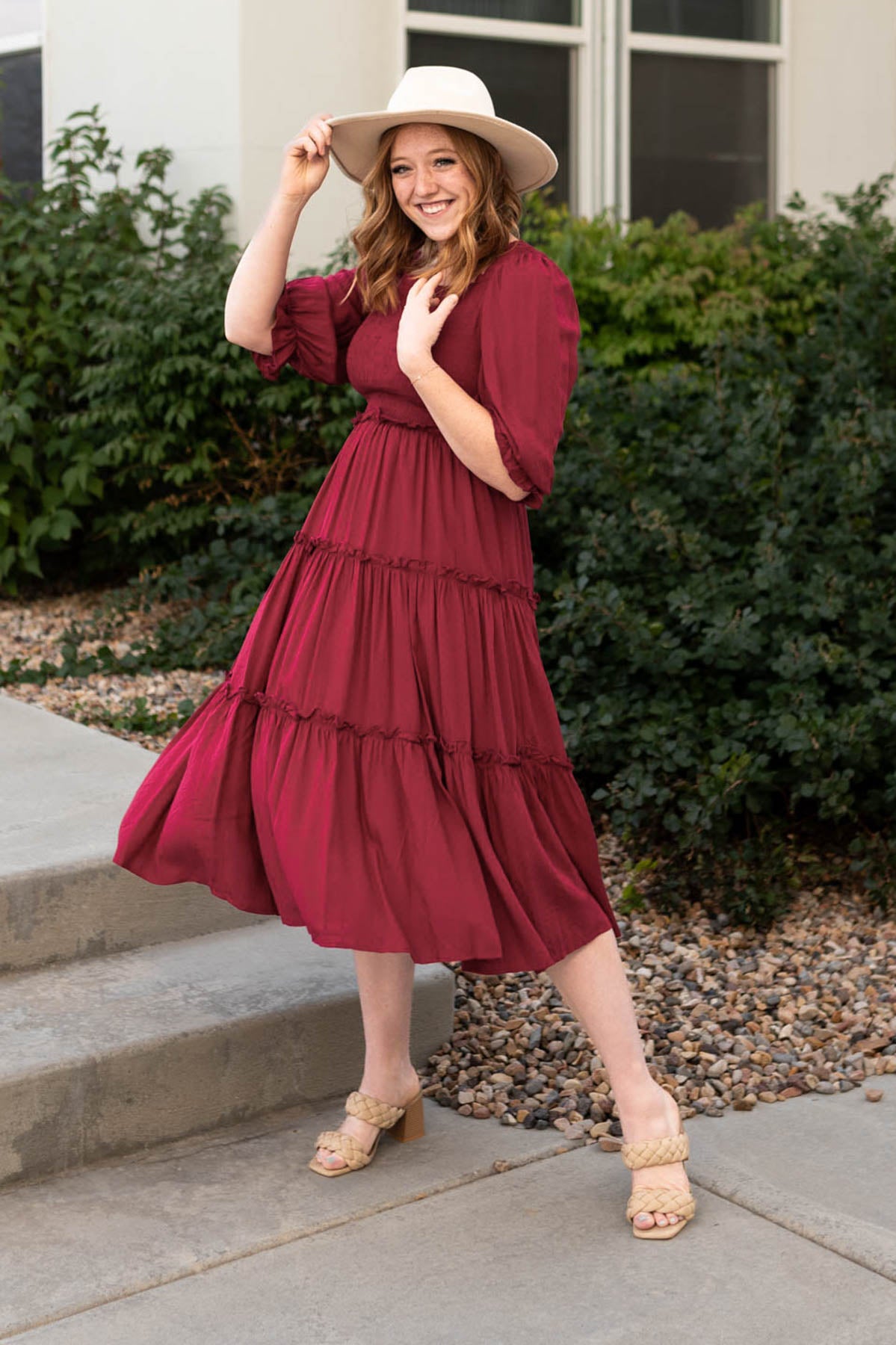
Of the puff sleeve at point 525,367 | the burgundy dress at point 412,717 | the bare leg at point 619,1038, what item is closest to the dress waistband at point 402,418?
the burgundy dress at point 412,717

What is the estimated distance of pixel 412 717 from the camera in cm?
229

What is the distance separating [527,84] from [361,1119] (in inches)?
205

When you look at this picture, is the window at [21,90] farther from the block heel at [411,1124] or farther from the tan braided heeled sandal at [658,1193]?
the tan braided heeled sandal at [658,1193]

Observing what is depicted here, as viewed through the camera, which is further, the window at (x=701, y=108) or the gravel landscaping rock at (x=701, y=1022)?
the window at (x=701, y=108)

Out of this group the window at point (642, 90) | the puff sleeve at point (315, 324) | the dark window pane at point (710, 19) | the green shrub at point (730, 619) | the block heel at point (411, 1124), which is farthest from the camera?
the dark window pane at point (710, 19)

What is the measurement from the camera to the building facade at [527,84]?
19.1ft

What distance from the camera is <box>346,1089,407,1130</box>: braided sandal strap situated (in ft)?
8.41

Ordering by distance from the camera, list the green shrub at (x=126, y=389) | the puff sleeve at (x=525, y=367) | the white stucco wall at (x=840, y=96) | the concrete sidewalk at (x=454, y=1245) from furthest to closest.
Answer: the white stucco wall at (x=840, y=96), the green shrub at (x=126, y=389), the puff sleeve at (x=525, y=367), the concrete sidewalk at (x=454, y=1245)

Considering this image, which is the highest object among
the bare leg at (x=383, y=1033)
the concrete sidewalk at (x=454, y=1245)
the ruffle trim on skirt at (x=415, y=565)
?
the ruffle trim on skirt at (x=415, y=565)

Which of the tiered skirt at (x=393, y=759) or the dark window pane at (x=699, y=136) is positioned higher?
the dark window pane at (x=699, y=136)

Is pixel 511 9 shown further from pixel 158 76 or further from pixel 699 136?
pixel 158 76

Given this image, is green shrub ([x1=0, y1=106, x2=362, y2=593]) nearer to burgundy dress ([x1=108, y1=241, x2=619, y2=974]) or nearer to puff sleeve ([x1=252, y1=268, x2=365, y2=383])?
puff sleeve ([x1=252, y1=268, x2=365, y2=383])

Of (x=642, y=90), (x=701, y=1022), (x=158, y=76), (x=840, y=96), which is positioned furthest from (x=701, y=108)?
(x=701, y=1022)

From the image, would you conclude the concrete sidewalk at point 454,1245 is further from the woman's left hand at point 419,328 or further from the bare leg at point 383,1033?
the woman's left hand at point 419,328
